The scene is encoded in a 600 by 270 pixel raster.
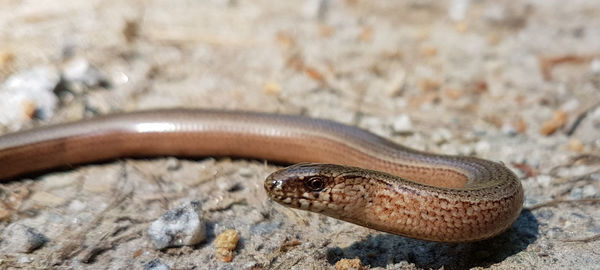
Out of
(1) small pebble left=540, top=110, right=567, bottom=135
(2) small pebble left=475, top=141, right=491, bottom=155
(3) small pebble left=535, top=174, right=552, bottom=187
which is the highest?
(1) small pebble left=540, top=110, right=567, bottom=135

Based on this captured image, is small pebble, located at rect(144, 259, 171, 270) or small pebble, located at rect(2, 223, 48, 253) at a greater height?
small pebble, located at rect(2, 223, 48, 253)

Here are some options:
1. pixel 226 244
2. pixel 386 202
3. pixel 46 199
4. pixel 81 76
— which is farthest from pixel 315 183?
pixel 81 76

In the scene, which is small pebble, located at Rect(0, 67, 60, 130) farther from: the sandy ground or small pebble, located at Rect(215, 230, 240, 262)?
small pebble, located at Rect(215, 230, 240, 262)

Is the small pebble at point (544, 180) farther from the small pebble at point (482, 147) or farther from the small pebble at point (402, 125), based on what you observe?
the small pebble at point (402, 125)

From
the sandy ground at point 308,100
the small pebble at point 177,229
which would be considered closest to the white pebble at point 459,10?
the sandy ground at point 308,100

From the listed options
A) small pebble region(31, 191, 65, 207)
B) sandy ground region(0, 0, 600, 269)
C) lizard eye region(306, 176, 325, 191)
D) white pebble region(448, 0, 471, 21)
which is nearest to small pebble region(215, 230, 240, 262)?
sandy ground region(0, 0, 600, 269)

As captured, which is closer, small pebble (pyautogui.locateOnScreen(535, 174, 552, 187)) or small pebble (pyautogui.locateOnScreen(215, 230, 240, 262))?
small pebble (pyautogui.locateOnScreen(215, 230, 240, 262))
